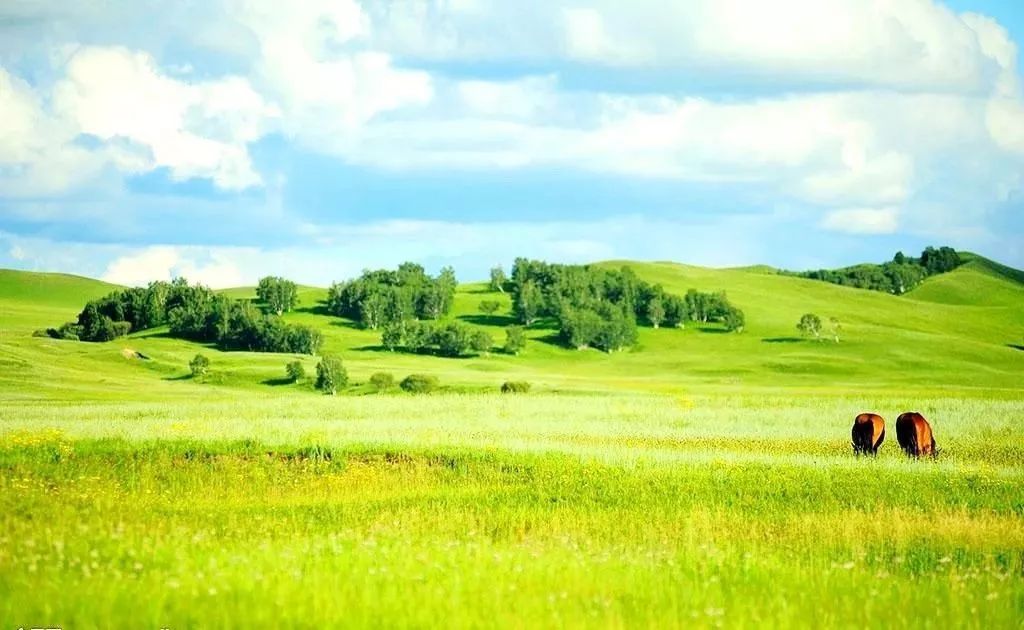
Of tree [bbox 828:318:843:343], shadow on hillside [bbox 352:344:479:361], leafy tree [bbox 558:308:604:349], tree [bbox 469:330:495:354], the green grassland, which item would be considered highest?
tree [bbox 828:318:843:343]

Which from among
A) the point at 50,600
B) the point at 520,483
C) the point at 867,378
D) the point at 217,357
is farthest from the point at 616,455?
the point at 867,378

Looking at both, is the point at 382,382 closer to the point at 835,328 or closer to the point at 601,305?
the point at 601,305

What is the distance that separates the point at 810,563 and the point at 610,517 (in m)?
5.49

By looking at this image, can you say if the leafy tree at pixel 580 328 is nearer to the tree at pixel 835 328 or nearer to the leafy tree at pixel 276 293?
the tree at pixel 835 328

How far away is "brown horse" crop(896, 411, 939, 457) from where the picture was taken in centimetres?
3088

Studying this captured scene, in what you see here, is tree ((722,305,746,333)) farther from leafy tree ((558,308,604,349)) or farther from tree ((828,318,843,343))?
leafy tree ((558,308,604,349))

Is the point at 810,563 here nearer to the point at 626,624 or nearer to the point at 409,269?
the point at 626,624

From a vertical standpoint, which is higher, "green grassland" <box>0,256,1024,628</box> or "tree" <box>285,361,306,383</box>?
"green grassland" <box>0,256,1024,628</box>

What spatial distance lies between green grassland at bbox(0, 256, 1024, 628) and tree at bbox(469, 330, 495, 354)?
89.3 m

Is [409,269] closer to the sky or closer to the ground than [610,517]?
closer to the sky

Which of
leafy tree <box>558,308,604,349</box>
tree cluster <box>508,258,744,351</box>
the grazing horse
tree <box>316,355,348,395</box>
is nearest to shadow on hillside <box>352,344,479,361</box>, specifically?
leafy tree <box>558,308,604,349</box>

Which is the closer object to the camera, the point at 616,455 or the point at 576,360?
the point at 616,455

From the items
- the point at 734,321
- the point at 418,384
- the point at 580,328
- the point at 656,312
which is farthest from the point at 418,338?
the point at 418,384

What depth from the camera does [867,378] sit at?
122m
